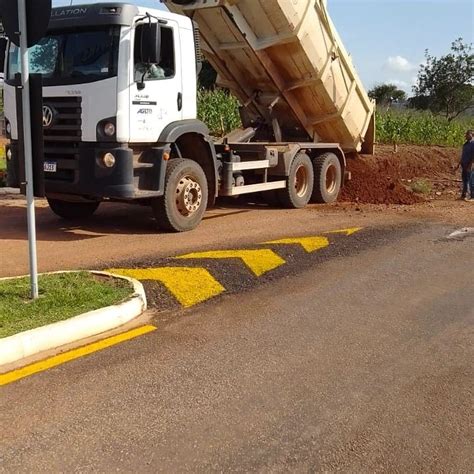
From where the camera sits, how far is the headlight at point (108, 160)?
7.88 metres

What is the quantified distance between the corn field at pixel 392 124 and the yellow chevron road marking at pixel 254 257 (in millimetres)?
11670

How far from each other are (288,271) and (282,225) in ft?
9.86

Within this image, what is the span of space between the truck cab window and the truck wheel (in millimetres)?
2610

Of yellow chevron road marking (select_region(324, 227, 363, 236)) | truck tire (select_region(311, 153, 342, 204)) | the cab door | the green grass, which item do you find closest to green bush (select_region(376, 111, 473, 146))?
truck tire (select_region(311, 153, 342, 204))

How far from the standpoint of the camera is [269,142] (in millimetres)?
11695

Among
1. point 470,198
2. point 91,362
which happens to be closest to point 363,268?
point 91,362

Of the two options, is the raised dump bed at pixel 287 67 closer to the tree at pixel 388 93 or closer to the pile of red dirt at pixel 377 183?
the pile of red dirt at pixel 377 183

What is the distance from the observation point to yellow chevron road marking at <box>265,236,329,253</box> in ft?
26.6

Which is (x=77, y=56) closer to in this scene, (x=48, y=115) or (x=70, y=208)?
(x=48, y=115)

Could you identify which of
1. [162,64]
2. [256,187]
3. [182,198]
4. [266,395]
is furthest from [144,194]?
[266,395]

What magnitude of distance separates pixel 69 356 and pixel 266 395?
1.44 meters

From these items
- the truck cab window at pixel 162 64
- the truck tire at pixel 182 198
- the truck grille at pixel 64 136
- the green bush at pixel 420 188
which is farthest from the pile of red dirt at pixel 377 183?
the truck grille at pixel 64 136

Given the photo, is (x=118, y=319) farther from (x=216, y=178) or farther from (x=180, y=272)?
(x=216, y=178)

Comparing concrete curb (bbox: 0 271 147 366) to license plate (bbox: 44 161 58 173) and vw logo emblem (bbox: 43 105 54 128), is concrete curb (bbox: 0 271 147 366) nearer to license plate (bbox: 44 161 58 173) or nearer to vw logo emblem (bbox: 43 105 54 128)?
license plate (bbox: 44 161 58 173)
